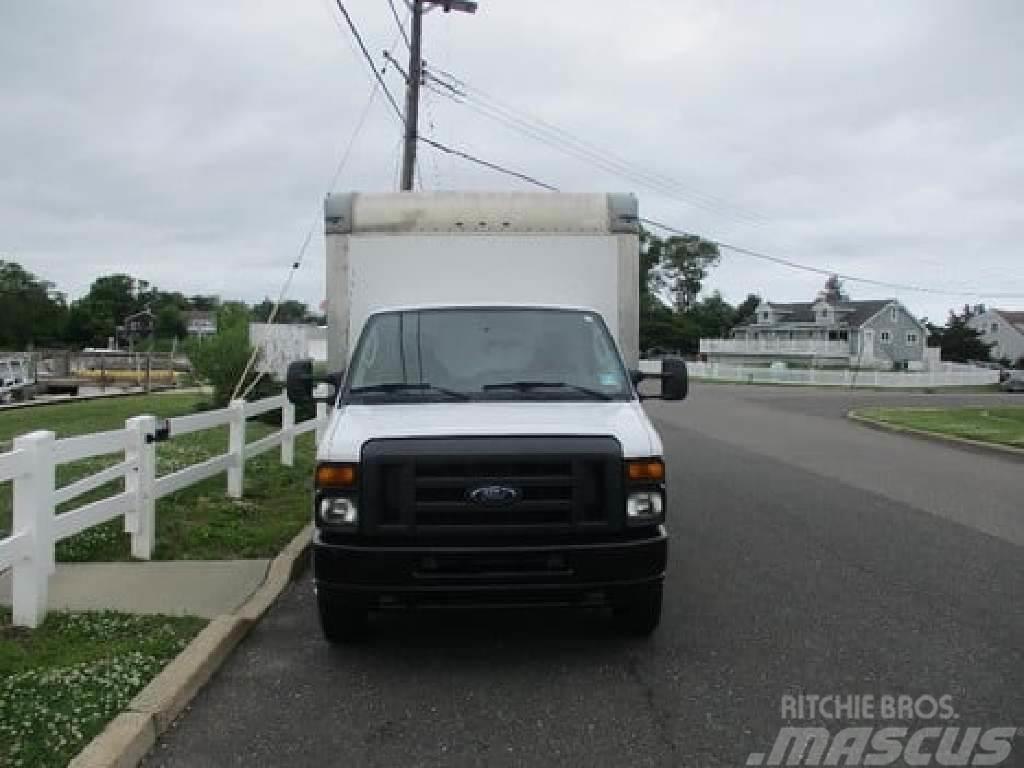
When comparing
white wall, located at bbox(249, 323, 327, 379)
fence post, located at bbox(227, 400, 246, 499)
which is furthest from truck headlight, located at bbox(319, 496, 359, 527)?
white wall, located at bbox(249, 323, 327, 379)

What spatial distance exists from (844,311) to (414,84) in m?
79.1

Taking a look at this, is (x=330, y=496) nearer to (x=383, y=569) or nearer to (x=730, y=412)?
(x=383, y=569)

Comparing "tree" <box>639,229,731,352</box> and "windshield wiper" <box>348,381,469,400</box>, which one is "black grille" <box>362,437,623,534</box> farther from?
"tree" <box>639,229,731,352</box>

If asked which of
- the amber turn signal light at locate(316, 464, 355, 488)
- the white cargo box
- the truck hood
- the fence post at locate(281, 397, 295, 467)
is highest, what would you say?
the white cargo box

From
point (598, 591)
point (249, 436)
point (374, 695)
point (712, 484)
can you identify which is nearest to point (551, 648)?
point (598, 591)

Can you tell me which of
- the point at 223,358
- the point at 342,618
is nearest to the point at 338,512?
the point at 342,618

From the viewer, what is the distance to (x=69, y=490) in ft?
22.1

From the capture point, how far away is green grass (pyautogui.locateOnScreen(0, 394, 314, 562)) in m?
7.92

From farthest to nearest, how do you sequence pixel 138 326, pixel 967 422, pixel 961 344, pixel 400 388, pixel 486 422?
pixel 961 344 < pixel 138 326 < pixel 967 422 < pixel 400 388 < pixel 486 422

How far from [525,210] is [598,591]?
413 centimetres

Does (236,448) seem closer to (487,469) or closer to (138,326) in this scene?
(487,469)

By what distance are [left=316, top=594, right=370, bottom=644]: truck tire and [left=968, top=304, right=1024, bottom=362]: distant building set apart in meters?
119

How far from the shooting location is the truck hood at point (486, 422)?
17.2 ft

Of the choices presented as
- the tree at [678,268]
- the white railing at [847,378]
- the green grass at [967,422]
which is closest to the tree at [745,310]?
the tree at [678,268]
